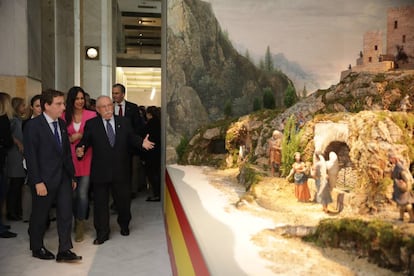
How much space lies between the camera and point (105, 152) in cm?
553

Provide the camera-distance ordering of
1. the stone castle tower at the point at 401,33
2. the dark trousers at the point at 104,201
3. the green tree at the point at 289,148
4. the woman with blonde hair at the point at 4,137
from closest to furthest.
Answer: the green tree at the point at 289,148, the dark trousers at the point at 104,201, the woman with blonde hair at the point at 4,137, the stone castle tower at the point at 401,33

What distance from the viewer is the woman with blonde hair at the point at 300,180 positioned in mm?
3924

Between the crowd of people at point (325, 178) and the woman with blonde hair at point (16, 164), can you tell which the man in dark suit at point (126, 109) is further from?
the crowd of people at point (325, 178)

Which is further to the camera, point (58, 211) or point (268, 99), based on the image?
point (268, 99)

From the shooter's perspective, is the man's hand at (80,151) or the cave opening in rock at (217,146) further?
the cave opening in rock at (217,146)

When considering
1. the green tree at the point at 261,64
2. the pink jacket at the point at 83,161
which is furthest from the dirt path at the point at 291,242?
the green tree at the point at 261,64

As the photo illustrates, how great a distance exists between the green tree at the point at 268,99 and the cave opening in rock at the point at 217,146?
0.83m

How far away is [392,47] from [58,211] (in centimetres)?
468

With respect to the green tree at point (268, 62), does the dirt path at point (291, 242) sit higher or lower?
lower

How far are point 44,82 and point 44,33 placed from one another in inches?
47.7

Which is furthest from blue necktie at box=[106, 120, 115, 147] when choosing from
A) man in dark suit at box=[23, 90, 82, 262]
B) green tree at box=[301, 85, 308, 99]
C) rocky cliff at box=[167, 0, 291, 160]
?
green tree at box=[301, 85, 308, 99]

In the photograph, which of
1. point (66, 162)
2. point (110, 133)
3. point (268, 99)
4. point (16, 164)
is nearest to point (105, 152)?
point (110, 133)

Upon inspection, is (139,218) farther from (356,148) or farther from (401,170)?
(401,170)

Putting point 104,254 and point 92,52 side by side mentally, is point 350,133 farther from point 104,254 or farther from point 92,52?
point 92,52
